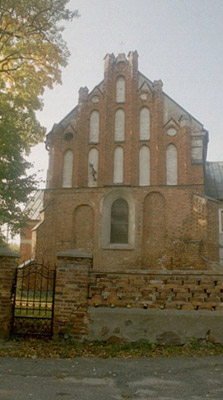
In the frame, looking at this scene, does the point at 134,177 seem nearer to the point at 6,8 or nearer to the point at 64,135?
the point at 64,135

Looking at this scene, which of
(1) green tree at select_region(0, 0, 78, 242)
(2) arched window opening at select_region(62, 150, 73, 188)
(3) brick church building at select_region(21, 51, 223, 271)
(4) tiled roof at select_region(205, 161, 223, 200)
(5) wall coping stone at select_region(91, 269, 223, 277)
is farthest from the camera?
(4) tiled roof at select_region(205, 161, 223, 200)

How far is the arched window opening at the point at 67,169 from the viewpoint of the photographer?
1572cm

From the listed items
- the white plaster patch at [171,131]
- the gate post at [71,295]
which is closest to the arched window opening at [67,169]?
the white plaster patch at [171,131]

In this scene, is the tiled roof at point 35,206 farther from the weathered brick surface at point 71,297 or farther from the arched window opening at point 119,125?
the weathered brick surface at point 71,297

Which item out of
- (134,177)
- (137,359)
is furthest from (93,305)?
(134,177)

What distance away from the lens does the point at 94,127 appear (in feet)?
53.1

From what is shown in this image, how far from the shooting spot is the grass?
19.2 feet

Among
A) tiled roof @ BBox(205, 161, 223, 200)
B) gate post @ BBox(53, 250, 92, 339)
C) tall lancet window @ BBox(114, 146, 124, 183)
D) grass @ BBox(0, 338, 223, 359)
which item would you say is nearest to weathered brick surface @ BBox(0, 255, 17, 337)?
grass @ BBox(0, 338, 223, 359)

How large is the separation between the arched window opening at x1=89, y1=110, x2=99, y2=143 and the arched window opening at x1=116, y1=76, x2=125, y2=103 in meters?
1.26

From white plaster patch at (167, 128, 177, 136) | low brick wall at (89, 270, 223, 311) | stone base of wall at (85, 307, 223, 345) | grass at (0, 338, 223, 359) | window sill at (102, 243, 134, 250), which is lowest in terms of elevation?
grass at (0, 338, 223, 359)

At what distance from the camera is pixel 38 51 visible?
1255 cm

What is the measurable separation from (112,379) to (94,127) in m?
13.0

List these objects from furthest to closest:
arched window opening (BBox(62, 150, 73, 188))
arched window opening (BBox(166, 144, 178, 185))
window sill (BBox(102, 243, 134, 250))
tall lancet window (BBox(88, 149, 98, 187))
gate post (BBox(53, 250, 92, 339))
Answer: arched window opening (BBox(62, 150, 73, 188)), tall lancet window (BBox(88, 149, 98, 187)), arched window opening (BBox(166, 144, 178, 185)), window sill (BBox(102, 243, 134, 250)), gate post (BBox(53, 250, 92, 339))

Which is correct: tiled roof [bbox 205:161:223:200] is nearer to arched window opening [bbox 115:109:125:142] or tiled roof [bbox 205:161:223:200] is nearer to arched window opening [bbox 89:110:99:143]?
arched window opening [bbox 115:109:125:142]
